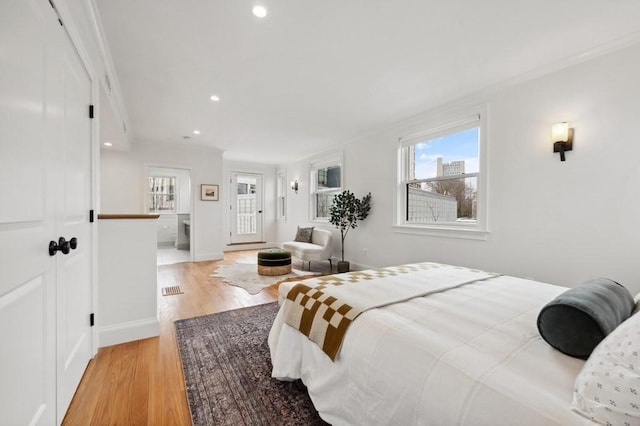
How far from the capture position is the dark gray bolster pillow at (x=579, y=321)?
3.05 ft

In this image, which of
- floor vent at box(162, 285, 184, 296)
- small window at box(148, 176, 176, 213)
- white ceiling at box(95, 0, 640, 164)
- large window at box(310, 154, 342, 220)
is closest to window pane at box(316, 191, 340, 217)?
large window at box(310, 154, 342, 220)

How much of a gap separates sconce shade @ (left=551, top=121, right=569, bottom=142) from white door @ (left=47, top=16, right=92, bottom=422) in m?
3.57

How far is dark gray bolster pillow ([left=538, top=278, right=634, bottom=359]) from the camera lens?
36.7 inches

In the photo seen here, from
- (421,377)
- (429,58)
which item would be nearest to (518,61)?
(429,58)

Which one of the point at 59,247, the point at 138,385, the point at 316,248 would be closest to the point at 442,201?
the point at 316,248

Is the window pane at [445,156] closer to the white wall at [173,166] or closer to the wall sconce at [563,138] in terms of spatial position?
the wall sconce at [563,138]

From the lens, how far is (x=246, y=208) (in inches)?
297

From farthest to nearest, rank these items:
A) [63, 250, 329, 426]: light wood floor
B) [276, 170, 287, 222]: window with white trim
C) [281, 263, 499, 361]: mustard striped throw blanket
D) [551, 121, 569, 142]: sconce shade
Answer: [276, 170, 287, 222]: window with white trim → [551, 121, 569, 142]: sconce shade → [63, 250, 329, 426]: light wood floor → [281, 263, 499, 361]: mustard striped throw blanket

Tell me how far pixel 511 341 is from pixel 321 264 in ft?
15.0

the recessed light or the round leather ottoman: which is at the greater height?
the recessed light

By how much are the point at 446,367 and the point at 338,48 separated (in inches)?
93.1

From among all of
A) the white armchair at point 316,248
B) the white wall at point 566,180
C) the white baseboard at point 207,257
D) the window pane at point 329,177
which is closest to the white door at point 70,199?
the white armchair at point 316,248

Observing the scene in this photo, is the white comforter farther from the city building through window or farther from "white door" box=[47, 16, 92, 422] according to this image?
the city building through window

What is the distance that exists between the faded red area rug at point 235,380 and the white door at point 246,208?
4.83m
